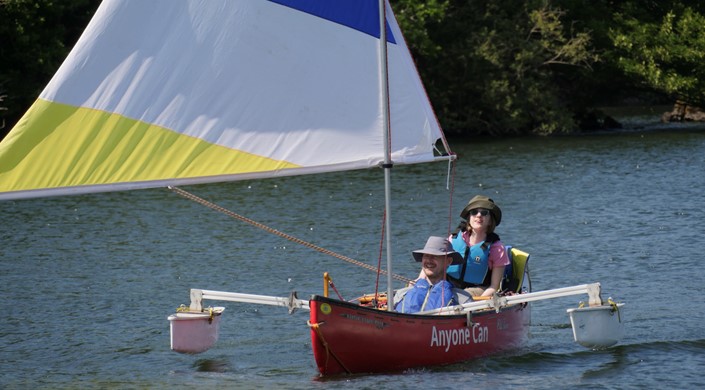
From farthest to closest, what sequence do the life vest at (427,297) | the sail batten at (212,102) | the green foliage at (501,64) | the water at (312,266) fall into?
the green foliage at (501,64), the water at (312,266), the life vest at (427,297), the sail batten at (212,102)

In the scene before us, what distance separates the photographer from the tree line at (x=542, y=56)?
44.0m

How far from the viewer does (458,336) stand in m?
11.7

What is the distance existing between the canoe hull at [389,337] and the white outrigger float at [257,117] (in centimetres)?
1

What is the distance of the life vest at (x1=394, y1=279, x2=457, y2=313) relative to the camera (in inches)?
469

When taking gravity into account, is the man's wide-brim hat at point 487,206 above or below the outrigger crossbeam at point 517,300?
above

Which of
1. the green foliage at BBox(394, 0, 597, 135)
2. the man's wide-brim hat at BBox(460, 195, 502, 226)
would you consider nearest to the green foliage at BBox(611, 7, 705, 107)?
the green foliage at BBox(394, 0, 597, 135)

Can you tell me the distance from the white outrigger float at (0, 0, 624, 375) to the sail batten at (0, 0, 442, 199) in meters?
0.01

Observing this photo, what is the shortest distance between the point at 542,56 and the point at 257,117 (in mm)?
34890

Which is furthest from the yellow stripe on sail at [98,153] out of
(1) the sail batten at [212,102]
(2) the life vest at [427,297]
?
(2) the life vest at [427,297]

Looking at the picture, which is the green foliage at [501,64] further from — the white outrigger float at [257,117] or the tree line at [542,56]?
the white outrigger float at [257,117]

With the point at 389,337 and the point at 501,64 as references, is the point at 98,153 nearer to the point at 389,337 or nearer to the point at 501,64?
the point at 389,337

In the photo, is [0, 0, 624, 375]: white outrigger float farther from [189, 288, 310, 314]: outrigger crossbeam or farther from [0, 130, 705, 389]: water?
[0, 130, 705, 389]: water

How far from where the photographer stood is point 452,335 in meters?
11.7

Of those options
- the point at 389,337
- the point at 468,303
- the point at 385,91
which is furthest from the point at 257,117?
the point at 468,303
